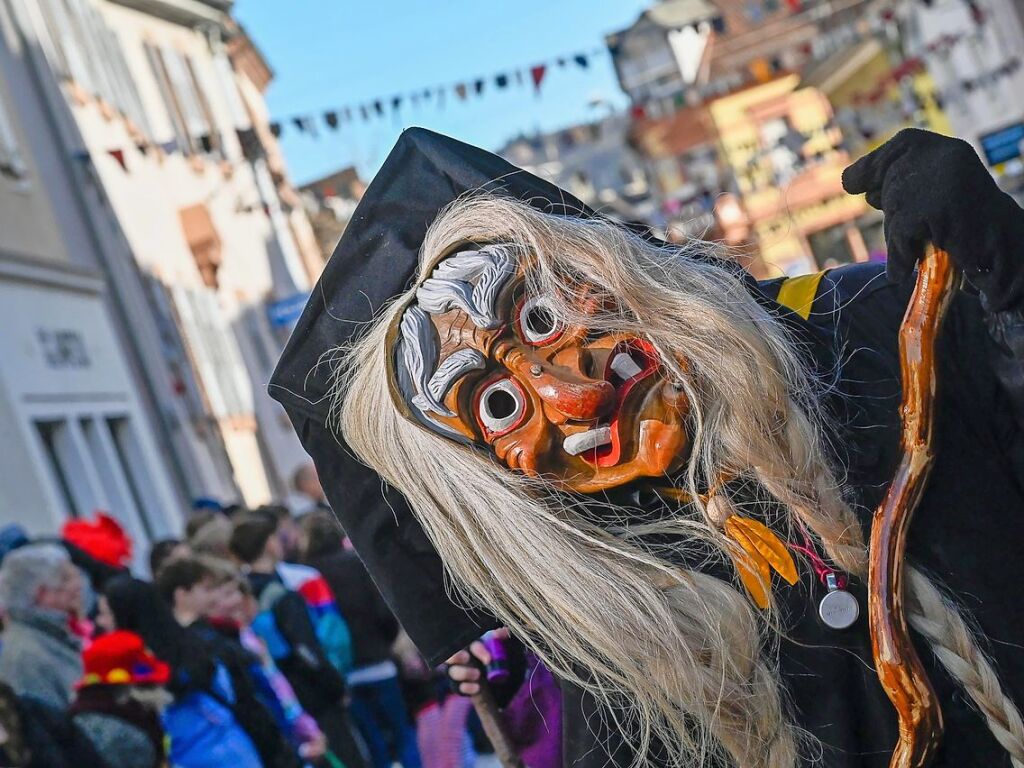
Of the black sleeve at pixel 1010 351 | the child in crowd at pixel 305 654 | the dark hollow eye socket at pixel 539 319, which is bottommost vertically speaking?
the child in crowd at pixel 305 654

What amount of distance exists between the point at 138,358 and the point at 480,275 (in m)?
12.3

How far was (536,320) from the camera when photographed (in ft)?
7.09

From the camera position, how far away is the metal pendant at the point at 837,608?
199cm

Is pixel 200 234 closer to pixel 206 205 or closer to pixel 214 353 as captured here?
pixel 206 205

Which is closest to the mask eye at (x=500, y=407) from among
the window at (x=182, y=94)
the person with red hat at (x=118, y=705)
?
the person with red hat at (x=118, y=705)

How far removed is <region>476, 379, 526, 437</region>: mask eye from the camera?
6.94ft

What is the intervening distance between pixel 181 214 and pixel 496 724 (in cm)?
1528

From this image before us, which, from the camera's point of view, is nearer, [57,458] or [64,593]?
[64,593]

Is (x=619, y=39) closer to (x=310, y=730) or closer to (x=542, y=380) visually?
(x=310, y=730)

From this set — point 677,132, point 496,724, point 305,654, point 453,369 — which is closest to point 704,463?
point 453,369

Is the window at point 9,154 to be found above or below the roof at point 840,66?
below

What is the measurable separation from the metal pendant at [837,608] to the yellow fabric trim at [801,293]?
0.41 metres

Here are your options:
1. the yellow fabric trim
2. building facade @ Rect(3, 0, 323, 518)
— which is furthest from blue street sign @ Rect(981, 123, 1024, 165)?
the yellow fabric trim

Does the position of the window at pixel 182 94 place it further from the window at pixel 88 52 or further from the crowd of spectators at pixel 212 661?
the crowd of spectators at pixel 212 661
